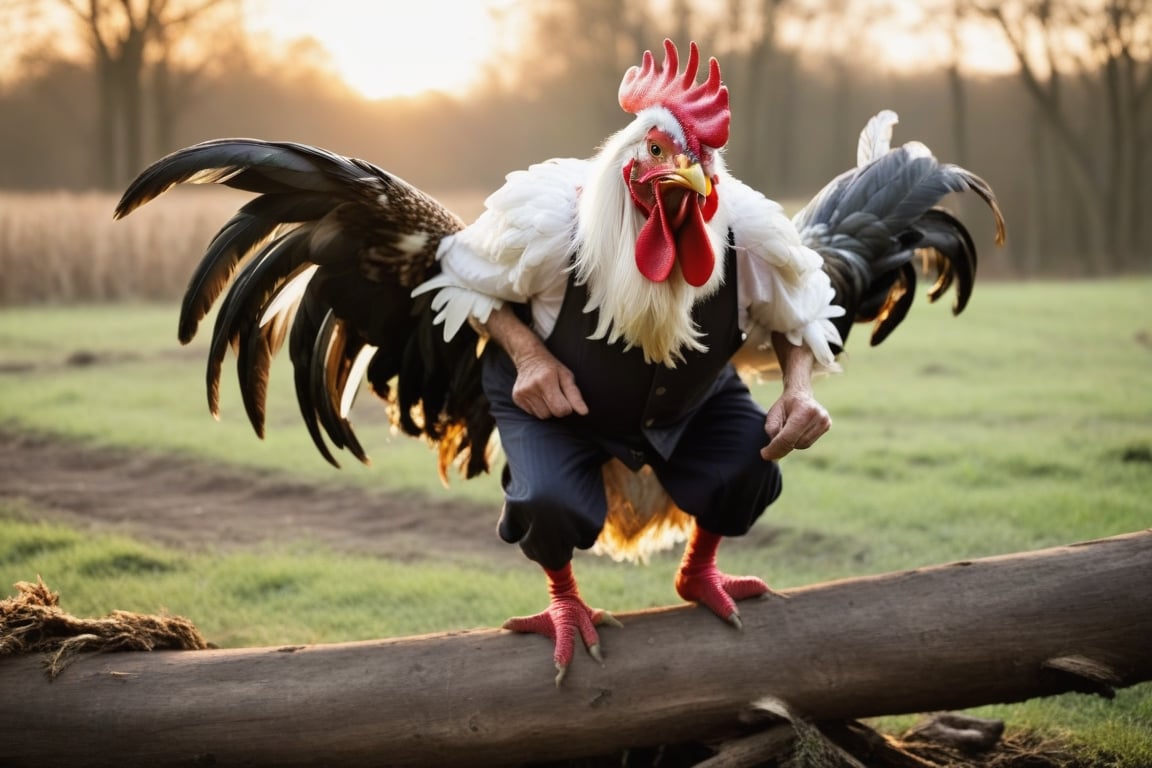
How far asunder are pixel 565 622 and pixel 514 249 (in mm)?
1009

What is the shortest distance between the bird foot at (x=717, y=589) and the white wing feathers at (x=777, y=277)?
2.18 feet

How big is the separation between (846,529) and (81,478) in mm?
4486

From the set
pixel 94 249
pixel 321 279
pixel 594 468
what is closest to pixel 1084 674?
pixel 594 468

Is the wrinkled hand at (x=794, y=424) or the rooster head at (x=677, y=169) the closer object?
the rooster head at (x=677, y=169)

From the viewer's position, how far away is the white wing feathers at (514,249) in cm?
275

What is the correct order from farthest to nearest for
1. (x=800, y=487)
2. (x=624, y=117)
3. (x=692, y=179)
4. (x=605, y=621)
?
(x=624, y=117) → (x=800, y=487) → (x=605, y=621) → (x=692, y=179)

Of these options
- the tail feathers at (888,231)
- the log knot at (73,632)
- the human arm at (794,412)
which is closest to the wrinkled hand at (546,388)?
the human arm at (794,412)

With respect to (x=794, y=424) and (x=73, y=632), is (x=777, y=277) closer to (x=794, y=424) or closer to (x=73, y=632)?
(x=794, y=424)

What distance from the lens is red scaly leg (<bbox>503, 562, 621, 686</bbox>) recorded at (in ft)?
9.03

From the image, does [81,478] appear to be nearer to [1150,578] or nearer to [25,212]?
[1150,578]

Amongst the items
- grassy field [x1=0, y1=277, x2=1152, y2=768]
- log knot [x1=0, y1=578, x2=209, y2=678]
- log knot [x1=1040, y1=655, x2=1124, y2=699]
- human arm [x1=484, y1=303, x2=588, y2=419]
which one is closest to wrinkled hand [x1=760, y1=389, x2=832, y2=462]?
human arm [x1=484, y1=303, x2=588, y2=419]

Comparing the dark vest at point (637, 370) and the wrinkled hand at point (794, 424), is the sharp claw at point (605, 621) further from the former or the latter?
the wrinkled hand at point (794, 424)

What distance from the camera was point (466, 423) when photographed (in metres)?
3.39

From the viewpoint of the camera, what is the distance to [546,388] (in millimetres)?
2805
